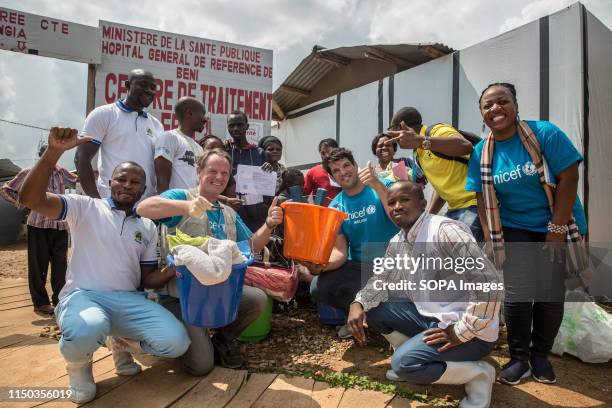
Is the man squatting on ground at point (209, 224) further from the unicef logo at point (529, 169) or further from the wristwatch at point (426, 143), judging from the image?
the unicef logo at point (529, 169)

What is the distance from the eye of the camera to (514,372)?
8.05 feet

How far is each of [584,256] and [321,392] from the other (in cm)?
176

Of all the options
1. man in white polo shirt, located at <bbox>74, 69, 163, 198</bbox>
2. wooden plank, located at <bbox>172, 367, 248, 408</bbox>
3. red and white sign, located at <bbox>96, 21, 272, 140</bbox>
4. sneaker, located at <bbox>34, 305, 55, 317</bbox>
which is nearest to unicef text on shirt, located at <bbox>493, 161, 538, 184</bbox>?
wooden plank, located at <bbox>172, 367, 248, 408</bbox>

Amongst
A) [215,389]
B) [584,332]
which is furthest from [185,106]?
[584,332]

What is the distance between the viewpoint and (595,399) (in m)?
2.38

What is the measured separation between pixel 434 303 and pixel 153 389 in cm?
166

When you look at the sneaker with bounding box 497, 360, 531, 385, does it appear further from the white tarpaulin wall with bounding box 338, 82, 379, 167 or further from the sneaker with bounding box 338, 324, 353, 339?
the white tarpaulin wall with bounding box 338, 82, 379, 167

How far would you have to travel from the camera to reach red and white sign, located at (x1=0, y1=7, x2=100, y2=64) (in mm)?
4367

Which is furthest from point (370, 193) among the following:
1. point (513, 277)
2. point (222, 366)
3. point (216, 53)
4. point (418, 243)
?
point (216, 53)

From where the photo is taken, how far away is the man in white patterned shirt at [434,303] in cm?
208

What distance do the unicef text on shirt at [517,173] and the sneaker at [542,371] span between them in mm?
1154

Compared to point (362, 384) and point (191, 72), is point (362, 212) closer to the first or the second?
point (362, 384)

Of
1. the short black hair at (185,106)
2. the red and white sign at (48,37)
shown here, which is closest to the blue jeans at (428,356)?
the short black hair at (185,106)

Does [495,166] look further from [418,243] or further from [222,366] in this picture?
[222,366]
